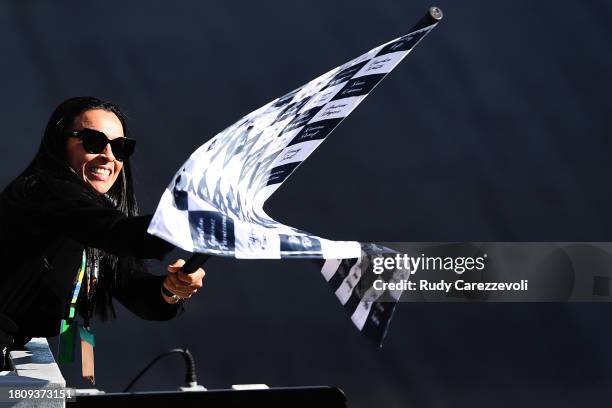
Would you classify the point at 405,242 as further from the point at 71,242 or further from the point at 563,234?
the point at 71,242

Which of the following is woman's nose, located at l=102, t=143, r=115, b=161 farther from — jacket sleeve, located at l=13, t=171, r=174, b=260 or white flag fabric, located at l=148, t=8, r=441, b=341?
white flag fabric, located at l=148, t=8, r=441, b=341

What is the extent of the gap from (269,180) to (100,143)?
12.9 inches

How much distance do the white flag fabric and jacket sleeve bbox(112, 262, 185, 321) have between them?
0.38 m

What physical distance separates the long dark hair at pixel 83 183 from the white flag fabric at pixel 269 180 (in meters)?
0.30

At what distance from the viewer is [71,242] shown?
1.69 meters

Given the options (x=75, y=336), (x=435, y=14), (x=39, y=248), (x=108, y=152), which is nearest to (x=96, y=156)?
(x=108, y=152)

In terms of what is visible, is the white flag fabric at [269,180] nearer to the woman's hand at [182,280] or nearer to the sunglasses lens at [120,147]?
the woman's hand at [182,280]

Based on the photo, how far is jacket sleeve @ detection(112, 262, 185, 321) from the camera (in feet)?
6.16

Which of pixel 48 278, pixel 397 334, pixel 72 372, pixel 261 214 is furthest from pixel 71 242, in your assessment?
pixel 397 334

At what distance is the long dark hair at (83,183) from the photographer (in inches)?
67.5

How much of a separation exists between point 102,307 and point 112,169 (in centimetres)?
28

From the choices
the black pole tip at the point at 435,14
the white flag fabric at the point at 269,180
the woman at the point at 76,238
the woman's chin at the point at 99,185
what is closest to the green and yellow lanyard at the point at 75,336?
the woman at the point at 76,238

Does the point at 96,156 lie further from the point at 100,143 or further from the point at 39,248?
the point at 39,248

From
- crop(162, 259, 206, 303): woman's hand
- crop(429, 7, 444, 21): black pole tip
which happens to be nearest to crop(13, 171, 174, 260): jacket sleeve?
crop(162, 259, 206, 303): woman's hand
